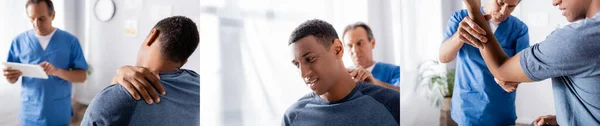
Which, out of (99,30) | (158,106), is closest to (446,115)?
(158,106)

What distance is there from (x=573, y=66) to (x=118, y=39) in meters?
1.91

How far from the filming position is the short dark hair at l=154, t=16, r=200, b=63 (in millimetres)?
2369

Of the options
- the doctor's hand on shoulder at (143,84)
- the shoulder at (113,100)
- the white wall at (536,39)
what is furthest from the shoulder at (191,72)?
the white wall at (536,39)

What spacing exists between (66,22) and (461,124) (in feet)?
6.17

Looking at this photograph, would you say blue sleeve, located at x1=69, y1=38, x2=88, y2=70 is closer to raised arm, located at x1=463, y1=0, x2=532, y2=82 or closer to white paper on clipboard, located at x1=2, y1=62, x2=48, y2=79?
white paper on clipboard, located at x1=2, y1=62, x2=48, y2=79

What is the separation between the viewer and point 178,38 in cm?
238

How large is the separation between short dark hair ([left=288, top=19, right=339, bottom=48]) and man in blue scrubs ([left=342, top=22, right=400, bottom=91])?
0.18ft

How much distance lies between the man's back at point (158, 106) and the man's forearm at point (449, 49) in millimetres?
1068

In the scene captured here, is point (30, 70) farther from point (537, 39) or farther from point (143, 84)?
point (537, 39)

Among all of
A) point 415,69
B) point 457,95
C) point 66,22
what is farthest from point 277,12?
point 66,22

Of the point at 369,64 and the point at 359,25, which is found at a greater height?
the point at 359,25

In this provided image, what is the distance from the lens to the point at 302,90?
2.20 m

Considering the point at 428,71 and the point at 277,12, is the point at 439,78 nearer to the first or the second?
the point at 428,71

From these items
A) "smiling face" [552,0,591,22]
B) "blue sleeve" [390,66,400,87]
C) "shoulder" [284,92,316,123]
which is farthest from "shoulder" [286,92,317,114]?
"smiling face" [552,0,591,22]
